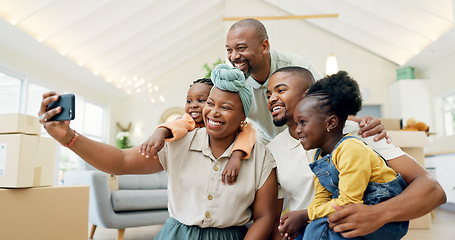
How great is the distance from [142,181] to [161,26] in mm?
4699

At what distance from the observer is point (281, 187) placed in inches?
53.9

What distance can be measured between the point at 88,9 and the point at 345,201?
18.7 ft

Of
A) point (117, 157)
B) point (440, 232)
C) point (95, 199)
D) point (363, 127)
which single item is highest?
point (363, 127)

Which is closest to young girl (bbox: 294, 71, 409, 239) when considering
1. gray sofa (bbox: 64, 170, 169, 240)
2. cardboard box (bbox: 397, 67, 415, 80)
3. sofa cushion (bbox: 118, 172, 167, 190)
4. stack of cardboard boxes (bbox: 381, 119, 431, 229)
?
stack of cardboard boxes (bbox: 381, 119, 431, 229)

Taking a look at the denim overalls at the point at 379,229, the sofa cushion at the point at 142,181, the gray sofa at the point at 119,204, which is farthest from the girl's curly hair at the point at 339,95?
the sofa cushion at the point at 142,181

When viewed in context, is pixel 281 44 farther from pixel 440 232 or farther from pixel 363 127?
pixel 363 127

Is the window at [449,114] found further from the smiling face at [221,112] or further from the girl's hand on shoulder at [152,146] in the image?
the girl's hand on shoulder at [152,146]

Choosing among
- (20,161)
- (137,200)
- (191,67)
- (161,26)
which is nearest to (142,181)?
(137,200)

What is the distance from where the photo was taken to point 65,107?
1037 mm

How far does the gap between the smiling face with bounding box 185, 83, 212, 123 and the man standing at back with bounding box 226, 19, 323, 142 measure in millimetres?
191

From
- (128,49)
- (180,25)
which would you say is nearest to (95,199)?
(128,49)

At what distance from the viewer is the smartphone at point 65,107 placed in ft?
3.37

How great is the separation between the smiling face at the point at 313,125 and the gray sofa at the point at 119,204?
2.44 metres

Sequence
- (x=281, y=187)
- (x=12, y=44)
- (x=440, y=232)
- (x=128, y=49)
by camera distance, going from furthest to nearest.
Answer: (x=128, y=49)
(x=12, y=44)
(x=440, y=232)
(x=281, y=187)
